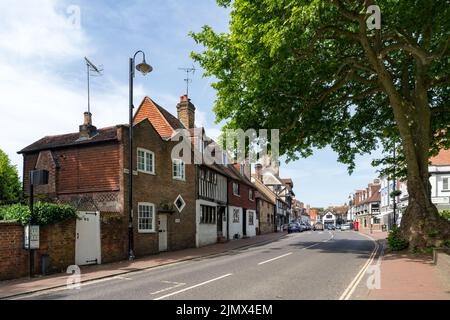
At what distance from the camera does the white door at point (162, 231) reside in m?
23.2

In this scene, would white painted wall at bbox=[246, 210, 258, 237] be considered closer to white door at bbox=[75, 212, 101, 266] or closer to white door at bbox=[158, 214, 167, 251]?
white door at bbox=[158, 214, 167, 251]

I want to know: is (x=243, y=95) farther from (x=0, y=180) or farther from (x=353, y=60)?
(x=0, y=180)

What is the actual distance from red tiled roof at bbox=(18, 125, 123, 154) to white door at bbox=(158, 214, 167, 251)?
5617 mm

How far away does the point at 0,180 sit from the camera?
22.8 m

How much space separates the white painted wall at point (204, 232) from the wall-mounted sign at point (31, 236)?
14.3 m

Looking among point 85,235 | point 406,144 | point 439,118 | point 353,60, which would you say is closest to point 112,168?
point 85,235

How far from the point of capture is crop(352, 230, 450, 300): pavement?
29.8 feet

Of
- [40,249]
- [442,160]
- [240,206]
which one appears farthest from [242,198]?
A: [40,249]

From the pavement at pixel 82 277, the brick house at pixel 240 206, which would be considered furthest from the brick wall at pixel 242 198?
the pavement at pixel 82 277

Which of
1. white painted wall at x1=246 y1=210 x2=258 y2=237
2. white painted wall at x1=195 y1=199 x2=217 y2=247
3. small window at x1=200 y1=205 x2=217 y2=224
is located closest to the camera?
white painted wall at x1=195 y1=199 x2=217 y2=247

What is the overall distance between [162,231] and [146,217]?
79.9 inches

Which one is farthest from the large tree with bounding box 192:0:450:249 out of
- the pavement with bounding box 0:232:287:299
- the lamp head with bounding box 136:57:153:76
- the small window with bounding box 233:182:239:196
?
the small window with bounding box 233:182:239:196

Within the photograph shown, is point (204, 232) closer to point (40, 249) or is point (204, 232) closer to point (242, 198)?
point (242, 198)
